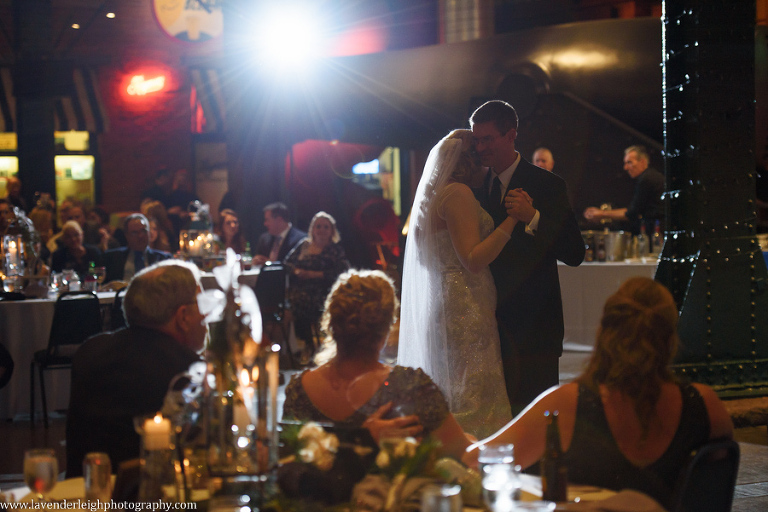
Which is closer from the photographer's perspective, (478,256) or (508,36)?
(478,256)

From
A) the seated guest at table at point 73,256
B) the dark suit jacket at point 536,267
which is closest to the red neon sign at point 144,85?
the seated guest at table at point 73,256

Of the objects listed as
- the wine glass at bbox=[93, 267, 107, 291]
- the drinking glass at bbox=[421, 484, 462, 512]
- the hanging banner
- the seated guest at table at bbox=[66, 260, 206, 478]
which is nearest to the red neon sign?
the hanging banner

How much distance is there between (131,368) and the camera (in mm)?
2354

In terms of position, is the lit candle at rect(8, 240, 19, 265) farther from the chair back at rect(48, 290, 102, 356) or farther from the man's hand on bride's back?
the man's hand on bride's back

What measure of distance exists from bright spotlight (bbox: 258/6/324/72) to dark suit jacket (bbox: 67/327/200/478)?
11.5 metres

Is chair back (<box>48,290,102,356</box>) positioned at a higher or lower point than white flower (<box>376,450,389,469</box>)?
lower

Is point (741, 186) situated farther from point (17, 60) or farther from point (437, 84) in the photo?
point (17, 60)

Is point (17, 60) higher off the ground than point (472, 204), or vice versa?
point (17, 60)

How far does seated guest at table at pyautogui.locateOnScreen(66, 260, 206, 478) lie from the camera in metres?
2.34

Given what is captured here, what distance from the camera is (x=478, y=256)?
3.23 m

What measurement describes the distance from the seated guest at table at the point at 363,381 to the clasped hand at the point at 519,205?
1.08m

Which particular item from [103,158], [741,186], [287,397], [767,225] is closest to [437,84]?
[767,225]

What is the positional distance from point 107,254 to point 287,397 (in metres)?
5.57

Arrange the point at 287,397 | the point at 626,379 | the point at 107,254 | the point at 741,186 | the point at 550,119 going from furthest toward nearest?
the point at 550,119, the point at 107,254, the point at 741,186, the point at 287,397, the point at 626,379
